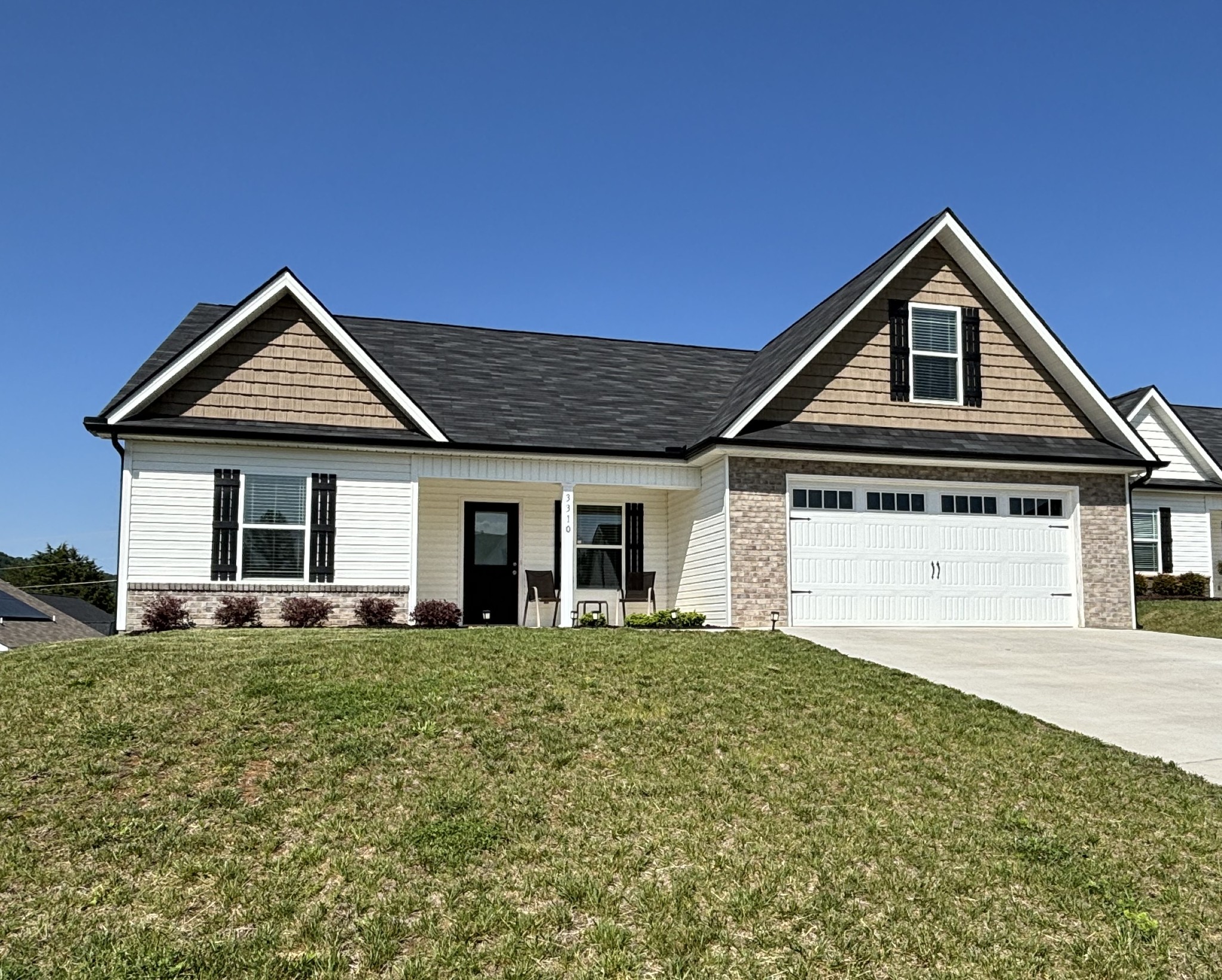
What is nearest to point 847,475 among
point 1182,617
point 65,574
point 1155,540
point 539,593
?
point 539,593

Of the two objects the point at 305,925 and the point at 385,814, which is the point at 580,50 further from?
the point at 305,925

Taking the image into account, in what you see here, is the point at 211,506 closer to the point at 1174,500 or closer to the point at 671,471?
the point at 671,471

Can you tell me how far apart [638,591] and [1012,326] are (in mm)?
8198

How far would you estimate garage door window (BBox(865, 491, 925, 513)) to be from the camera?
57.0 ft

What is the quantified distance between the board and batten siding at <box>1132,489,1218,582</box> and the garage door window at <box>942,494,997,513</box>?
25.0 ft

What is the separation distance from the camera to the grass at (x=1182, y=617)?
19.1 m

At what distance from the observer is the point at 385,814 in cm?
700

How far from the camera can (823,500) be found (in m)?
17.1

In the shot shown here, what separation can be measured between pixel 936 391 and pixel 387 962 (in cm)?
1527

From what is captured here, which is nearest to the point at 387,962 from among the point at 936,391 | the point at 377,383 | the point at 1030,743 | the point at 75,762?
the point at 75,762

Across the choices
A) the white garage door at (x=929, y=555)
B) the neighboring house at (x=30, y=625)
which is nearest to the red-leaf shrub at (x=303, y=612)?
the neighboring house at (x=30, y=625)

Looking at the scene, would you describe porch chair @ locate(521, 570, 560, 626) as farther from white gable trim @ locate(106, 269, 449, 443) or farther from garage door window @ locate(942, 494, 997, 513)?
garage door window @ locate(942, 494, 997, 513)

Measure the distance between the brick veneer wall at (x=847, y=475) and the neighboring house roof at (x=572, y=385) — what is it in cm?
48

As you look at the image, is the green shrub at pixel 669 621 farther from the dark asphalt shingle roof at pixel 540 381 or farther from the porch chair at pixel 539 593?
the dark asphalt shingle roof at pixel 540 381
